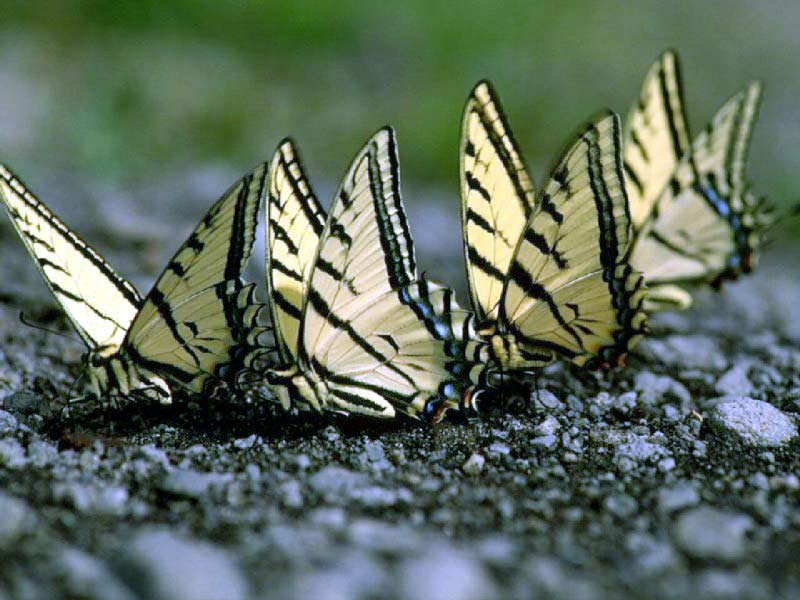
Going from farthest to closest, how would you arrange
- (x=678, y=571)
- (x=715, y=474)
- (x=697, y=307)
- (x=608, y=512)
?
1. (x=697, y=307)
2. (x=715, y=474)
3. (x=608, y=512)
4. (x=678, y=571)

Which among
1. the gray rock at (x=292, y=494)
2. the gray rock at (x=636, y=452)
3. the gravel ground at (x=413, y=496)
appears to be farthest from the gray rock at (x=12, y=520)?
the gray rock at (x=636, y=452)

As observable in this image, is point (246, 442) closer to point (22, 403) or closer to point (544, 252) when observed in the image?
point (22, 403)

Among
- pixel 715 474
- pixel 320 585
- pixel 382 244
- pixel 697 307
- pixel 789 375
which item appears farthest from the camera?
pixel 697 307

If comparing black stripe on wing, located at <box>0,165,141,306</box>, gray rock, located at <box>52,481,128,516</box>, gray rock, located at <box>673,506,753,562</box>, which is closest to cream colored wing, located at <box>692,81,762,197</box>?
gray rock, located at <box>673,506,753,562</box>

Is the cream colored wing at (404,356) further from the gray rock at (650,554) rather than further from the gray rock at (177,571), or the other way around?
the gray rock at (177,571)

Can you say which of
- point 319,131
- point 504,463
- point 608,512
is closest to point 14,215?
point 504,463

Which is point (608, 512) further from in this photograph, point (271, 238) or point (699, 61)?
point (699, 61)

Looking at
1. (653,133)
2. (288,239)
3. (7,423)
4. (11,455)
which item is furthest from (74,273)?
(653,133)
